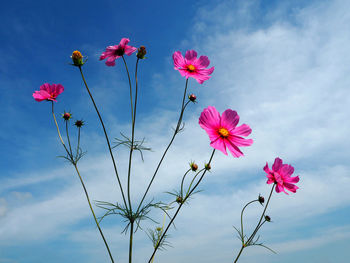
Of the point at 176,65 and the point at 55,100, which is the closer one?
the point at 176,65

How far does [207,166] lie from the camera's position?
1834mm

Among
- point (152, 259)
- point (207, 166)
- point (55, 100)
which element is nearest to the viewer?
point (207, 166)

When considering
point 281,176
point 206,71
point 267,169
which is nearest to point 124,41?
point 206,71

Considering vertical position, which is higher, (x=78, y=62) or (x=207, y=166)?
(x=78, y=62)

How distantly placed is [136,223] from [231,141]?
Result: 913 millimetres

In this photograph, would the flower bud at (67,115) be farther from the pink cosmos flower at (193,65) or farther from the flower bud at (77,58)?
the pink cosmos flower at (193,65)

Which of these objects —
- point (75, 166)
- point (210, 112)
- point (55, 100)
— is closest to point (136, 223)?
point (75, 166)

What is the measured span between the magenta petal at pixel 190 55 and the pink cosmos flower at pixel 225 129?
0.64 metres

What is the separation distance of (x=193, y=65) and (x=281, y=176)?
1.11 meters

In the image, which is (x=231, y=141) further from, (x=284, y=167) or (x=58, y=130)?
(x=58, y=130)

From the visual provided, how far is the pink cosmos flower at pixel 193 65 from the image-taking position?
208cm

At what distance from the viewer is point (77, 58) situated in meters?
2.04

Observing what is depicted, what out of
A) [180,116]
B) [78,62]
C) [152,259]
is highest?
[78,62]

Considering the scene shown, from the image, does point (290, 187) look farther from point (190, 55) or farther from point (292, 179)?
point (190, 55)
